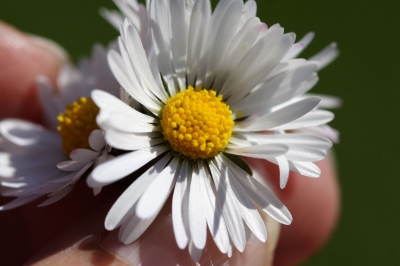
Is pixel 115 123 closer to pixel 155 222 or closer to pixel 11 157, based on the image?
pixel 155 222

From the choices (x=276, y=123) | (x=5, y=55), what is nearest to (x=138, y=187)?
(x=276, y=123)

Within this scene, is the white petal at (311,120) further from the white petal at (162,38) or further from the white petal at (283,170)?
the white petal at (162,38)

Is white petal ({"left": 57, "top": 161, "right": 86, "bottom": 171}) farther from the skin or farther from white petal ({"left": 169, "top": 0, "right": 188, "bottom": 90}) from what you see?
white petal ({"left": 169, "top": 0, "right": 188, "bottom": 90})

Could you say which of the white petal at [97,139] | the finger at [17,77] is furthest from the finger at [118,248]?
the finger at [17,77]

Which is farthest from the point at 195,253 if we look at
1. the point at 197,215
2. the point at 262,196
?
the point at 262,196

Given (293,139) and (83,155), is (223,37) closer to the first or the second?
(293,139)

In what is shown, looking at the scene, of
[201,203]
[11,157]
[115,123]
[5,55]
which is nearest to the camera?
[115,123]
